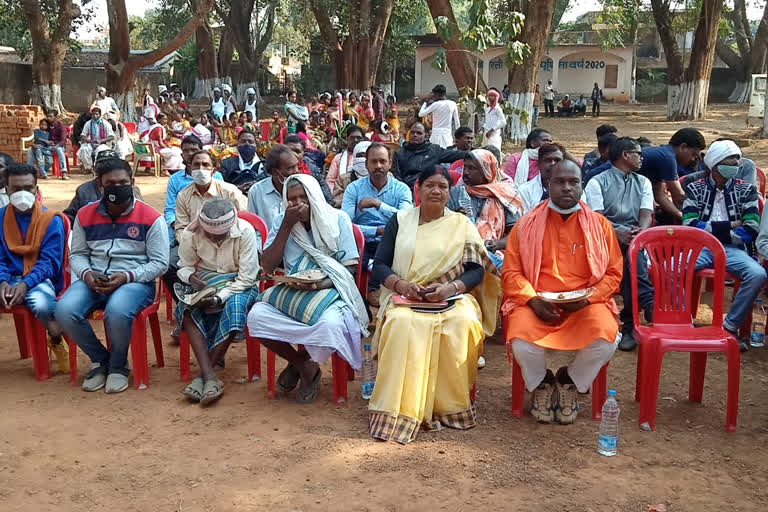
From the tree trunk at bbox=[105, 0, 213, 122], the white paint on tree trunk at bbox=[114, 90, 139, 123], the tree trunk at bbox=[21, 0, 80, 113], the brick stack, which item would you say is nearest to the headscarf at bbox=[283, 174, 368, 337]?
the brick stack

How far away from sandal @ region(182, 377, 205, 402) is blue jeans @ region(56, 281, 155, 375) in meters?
0.50

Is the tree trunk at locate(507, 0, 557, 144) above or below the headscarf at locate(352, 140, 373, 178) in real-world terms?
above

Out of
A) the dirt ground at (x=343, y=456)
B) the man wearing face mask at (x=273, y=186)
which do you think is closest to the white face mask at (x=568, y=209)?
the dirt ground at (x=343, y=456)

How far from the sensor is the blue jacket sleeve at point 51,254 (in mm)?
4926

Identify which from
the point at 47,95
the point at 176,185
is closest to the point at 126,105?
the point at 47,95

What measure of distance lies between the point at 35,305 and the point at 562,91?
122 ft

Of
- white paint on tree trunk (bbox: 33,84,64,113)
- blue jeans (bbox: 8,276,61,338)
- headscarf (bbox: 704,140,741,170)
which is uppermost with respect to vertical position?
white paint on tree trunk (bbox: 33,84,64,113)

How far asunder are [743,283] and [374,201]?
2643mm

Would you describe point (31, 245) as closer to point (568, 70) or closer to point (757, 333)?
point (757, 333)

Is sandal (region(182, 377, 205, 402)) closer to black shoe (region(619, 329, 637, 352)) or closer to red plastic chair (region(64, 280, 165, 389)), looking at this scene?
red plastic chair (region(64, 280, 165, 389))

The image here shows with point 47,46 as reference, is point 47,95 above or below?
below

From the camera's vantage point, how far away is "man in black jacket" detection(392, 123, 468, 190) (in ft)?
24.1

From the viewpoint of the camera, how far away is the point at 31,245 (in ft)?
16.4

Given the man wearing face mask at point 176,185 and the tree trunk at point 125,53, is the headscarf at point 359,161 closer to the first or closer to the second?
the man wearing face mask at point 176,185
